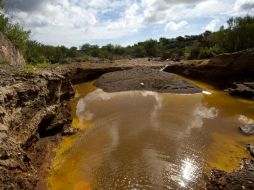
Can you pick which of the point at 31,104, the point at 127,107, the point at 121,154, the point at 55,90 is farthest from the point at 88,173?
the point at 127,107

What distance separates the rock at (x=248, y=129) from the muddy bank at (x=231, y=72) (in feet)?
21.6

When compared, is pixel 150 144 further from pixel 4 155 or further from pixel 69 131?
pixel 4 155

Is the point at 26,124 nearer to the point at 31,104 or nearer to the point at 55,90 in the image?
the point at 31,104

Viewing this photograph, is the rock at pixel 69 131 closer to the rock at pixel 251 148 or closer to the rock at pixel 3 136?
the rock at pixel 3 136

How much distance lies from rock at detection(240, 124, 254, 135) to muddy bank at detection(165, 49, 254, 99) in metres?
6.58

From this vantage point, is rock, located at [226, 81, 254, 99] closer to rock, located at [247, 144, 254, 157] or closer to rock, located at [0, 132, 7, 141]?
rock, located at [247, 144, 254, 157]

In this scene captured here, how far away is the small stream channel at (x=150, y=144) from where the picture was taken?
28.6 feet

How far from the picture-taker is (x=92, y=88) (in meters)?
24.4

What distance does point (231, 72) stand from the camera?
76.1 feet

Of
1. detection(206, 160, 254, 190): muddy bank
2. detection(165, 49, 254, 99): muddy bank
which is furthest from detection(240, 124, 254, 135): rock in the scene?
detection(165, 49, 254, 99): muddy bank

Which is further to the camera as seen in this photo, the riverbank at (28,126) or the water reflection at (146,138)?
the water reflection at (146,138)

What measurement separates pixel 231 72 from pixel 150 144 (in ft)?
50.0

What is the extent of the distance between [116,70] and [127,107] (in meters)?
13.3

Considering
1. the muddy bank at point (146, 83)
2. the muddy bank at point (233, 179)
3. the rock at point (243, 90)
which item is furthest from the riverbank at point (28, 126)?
the rock at point (243, 90)
